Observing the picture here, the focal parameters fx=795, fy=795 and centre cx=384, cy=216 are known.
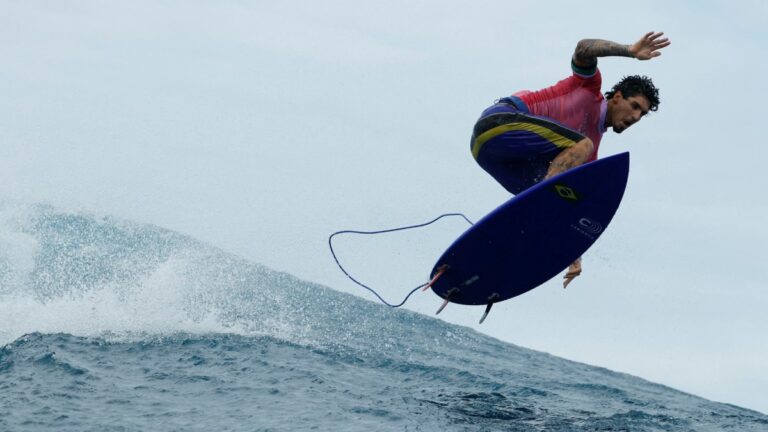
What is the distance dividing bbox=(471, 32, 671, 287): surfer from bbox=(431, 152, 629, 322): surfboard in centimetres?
34

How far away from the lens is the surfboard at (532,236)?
8.83 meters

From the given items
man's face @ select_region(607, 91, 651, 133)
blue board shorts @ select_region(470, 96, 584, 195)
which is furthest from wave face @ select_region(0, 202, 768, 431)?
man's face @ select_region(607, 91, 651, 133)

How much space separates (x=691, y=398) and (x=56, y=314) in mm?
12951

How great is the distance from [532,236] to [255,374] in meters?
4.20

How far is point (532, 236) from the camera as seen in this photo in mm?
9305

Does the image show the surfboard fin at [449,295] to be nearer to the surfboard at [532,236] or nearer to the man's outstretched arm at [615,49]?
the surfboard at [532,236]

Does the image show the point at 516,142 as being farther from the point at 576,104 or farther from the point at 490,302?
the point at 490,302

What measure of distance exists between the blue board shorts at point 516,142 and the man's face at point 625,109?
60cm

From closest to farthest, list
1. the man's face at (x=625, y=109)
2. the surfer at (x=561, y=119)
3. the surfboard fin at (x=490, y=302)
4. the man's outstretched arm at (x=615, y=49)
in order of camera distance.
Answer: the man's outstretched arm at (x=615, y=49)
the surfer at (x=561, y=119)
the man's face at (x=625, y=109)
the surfboard fin at (x=490, y=302)

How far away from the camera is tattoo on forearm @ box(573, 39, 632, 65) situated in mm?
8336

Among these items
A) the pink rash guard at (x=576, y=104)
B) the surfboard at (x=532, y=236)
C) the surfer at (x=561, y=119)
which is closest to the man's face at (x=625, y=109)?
the surfer at (x=561, y=119)

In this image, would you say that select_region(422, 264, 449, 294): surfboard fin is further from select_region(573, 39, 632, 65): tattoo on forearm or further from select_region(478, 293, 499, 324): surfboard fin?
select_region(573, 39, 632, 65): tattoo on forearm

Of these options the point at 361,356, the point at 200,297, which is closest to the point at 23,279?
the point at 200,297

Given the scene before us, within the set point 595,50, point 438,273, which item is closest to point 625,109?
point 595,50
